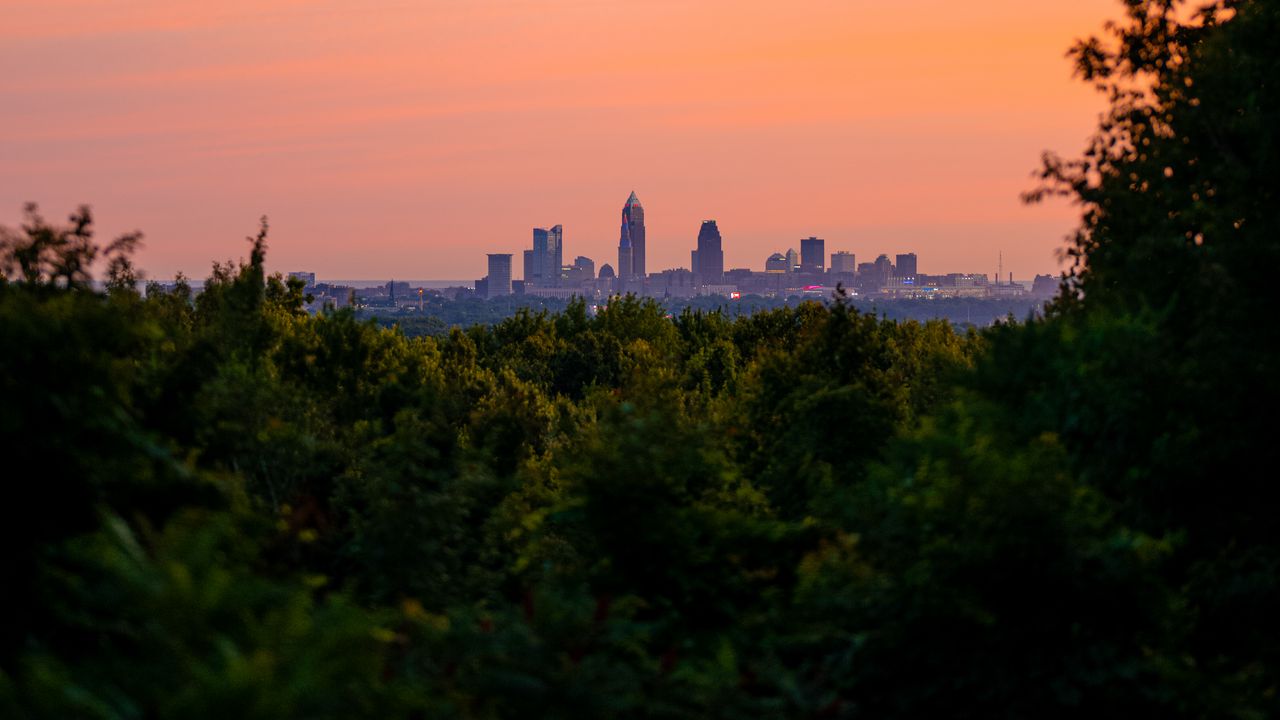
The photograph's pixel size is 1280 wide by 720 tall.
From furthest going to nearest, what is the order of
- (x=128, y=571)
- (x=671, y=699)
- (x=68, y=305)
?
(x=68, y=305) → (x=671, y=699) → (x=128, y=571)

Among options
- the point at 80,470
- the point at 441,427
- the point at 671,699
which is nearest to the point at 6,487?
the point at 80,470

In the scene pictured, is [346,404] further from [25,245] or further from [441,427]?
[25,245]

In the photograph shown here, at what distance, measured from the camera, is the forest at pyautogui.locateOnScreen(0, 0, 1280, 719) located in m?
10.3

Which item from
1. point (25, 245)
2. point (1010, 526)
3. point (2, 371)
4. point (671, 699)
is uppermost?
point (25, 245)

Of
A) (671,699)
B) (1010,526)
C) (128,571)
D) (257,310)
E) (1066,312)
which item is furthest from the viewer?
(257,310)

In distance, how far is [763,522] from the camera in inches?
796

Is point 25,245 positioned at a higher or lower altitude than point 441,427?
higher

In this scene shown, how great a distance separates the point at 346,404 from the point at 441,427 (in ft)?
21.0

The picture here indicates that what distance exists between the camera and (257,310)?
31.6 metres

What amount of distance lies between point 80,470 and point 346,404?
20743 millimetres

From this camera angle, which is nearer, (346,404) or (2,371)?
(2,371)

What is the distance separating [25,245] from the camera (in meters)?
17.9

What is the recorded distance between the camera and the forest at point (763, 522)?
10258 millimetres

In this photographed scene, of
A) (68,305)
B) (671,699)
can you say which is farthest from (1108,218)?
(68,305)
